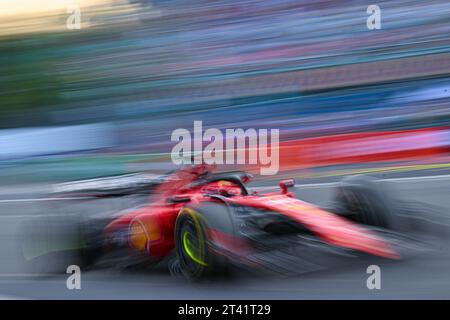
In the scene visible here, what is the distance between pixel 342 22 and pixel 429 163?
0.68 metres

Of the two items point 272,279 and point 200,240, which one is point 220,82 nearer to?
point 200,240

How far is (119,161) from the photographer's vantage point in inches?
107

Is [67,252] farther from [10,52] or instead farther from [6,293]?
[10,52]

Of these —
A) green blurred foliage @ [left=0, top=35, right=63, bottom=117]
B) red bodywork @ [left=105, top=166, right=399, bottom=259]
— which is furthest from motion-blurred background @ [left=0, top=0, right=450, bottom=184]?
red bodywork @ [left=105, top=166, right=399, bottom=259]

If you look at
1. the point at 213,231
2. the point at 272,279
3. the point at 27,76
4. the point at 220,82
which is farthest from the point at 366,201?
the point at 27,76

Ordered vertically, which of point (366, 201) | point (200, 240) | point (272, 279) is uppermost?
point (366, 201)

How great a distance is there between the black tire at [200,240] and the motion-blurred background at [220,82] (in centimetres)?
31

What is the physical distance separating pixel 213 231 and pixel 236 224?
104mm

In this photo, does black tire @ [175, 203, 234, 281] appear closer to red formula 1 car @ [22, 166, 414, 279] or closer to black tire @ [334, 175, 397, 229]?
red formula 1 car @ [22, 166, 414, 279]

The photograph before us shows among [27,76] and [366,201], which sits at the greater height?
[27,76]

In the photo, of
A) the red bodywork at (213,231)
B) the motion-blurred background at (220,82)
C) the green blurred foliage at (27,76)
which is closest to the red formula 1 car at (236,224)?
the red bodywork at (213,231)

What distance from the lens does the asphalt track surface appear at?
2656 millimetres

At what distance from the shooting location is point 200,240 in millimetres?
2797

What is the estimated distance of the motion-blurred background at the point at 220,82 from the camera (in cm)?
257
